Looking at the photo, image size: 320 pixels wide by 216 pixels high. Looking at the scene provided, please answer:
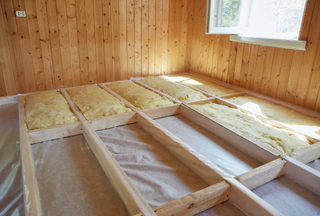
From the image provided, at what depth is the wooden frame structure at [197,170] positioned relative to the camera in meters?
1.27

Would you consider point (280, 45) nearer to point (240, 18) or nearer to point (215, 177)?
point (240, 18)

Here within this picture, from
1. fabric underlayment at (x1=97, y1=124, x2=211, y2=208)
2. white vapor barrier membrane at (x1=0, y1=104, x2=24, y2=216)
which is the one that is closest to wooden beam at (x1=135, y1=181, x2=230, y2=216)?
fabric underlayment at (x1=97, y1=124, x2=211, y2=208)

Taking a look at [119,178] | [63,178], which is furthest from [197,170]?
[63,178]

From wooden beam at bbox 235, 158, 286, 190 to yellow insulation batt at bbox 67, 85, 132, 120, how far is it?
1.42m

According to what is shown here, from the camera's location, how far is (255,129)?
2.16 meters

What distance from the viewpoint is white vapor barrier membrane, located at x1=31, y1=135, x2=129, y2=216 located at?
1.36 m

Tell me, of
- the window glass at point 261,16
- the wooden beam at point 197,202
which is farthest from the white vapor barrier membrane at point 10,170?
the window glass at point 261,16

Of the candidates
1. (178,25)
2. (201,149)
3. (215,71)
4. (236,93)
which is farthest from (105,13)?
(201,149)

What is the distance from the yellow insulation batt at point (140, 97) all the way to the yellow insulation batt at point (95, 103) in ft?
0.57

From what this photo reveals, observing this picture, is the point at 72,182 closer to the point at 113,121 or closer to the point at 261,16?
the point at 113,121

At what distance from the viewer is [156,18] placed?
409cm

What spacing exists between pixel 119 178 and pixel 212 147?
95 centimetres

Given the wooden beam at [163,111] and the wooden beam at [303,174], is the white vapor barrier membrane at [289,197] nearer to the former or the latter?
the wooden beam at [303,174]

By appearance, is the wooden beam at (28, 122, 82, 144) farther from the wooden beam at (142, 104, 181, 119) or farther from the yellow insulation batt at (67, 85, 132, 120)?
the wooden beam at (142, 104, 181, 119)
